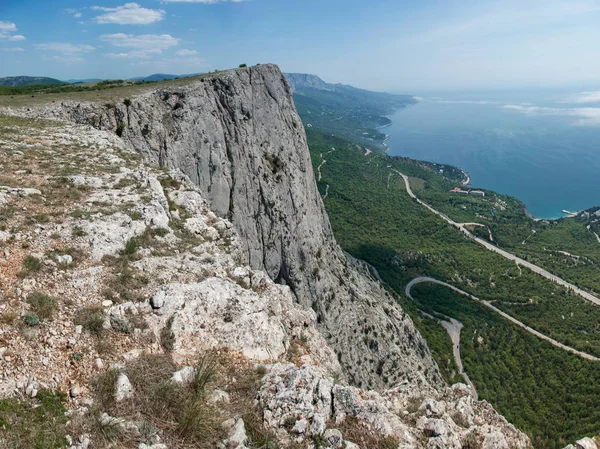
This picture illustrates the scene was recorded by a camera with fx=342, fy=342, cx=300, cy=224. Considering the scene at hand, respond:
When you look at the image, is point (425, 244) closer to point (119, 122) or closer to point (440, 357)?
point (440, 357)

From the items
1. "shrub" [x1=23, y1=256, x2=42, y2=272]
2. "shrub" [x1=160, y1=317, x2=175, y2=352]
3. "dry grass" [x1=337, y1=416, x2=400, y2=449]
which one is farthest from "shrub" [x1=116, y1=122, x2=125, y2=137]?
"dry grass" [x1=337, y1=416, x2=400, y2=449]

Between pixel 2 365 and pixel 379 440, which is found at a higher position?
pixel 2 365

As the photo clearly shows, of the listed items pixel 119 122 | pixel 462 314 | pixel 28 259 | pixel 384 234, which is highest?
pixel 119 122

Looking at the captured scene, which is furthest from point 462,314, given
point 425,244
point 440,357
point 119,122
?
point 119,122

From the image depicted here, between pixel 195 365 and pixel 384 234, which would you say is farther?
pixel 384 234

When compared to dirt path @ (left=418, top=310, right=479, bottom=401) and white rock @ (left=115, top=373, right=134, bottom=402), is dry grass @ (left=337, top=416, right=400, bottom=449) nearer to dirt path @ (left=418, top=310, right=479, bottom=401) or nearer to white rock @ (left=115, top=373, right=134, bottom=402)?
white rock @ (left=115, top=373, right=134, bottom=402)

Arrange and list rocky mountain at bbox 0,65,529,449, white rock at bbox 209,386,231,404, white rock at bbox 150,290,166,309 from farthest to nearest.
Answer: white rock at bbox 150,290,166,309, white rock at bbox 209,386,231,404, rocky mountain at bbox 0,65,529,449

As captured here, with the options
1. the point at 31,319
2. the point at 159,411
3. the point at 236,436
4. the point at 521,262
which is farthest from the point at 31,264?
the point at 521,262
